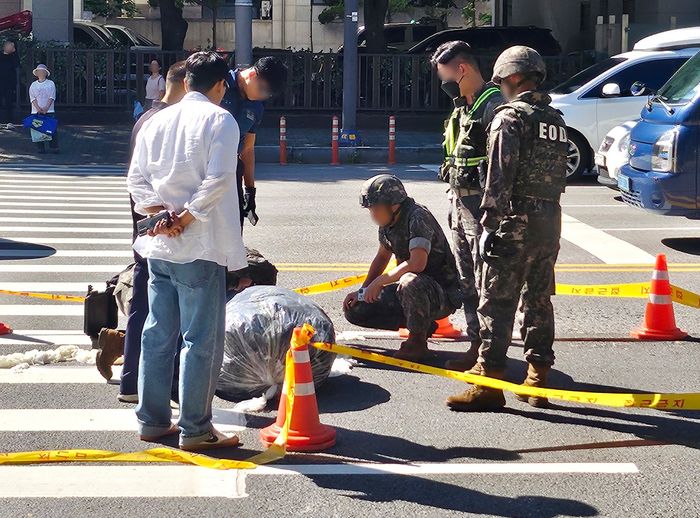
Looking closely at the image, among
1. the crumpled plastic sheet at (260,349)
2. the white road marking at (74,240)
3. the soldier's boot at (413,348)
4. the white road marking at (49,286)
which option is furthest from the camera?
the white road marking at (74,240)

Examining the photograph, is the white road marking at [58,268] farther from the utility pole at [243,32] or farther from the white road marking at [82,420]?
the utility pole at [243,32]

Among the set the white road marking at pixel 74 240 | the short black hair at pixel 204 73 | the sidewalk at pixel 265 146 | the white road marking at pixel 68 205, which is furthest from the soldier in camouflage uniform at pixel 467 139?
the sidewalk at pixel 265 146

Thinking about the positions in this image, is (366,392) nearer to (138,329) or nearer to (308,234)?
(138,329)

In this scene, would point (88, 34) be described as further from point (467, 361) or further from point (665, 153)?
point (467, 361)

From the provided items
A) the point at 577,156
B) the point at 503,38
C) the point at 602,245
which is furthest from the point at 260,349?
the point at 503,38

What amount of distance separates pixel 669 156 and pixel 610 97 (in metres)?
5.96

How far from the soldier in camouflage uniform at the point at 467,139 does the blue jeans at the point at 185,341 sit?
6.57ft

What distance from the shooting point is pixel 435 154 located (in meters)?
22.7

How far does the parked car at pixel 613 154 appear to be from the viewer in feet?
48.2

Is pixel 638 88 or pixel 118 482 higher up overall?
pixel 638 88

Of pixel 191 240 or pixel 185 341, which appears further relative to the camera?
pixel 185 341

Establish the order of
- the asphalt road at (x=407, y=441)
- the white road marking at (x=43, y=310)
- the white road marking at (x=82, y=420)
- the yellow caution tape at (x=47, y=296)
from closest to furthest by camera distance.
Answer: the asphalt road at (x=407, y=441) → the white road marking at (x=82, y=420) → the white road marking at (x=43, y=310) → the yellow caution tape at (x=47, y=296)

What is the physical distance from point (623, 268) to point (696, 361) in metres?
3.38

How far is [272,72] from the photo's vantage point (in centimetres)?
734
